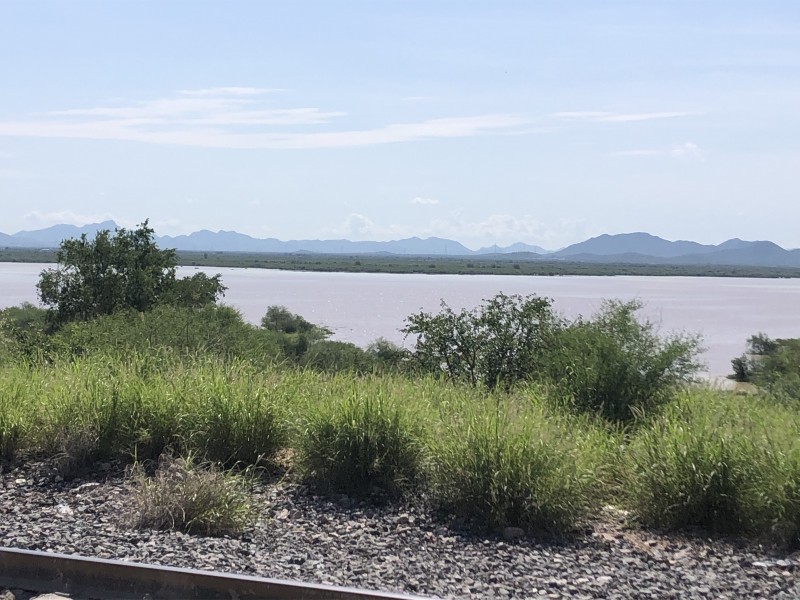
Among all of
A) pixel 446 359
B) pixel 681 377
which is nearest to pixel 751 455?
pixel 681 377

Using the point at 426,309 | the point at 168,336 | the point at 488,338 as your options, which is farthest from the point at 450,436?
the point at 426,309

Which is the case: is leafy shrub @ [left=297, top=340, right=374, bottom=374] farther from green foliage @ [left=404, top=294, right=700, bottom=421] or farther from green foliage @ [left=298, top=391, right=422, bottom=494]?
green foliage @ [left=298, top=391, right=422, bottom=494]

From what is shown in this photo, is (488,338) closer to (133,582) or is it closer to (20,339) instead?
(133,582)

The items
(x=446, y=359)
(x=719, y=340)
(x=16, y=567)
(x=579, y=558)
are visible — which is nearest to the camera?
(x=16, y=567)

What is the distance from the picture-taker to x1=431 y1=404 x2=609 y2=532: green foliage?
629 centimetres

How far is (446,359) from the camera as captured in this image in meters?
17.3

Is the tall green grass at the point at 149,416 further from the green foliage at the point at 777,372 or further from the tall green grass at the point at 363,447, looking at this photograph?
the green foliage at the point at 777,372

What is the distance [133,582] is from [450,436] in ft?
9.12

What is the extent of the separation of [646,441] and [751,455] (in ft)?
2.77

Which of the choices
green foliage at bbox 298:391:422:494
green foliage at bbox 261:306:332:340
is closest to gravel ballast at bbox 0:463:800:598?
green foliage at bbox 298:391:422:494

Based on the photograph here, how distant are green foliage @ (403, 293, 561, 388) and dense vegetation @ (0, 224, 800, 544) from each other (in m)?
4.94

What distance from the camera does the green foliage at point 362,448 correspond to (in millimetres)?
7051

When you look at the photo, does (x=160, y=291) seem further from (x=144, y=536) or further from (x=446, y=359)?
(x=144, y=536)

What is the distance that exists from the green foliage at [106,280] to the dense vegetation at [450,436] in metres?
24.1
